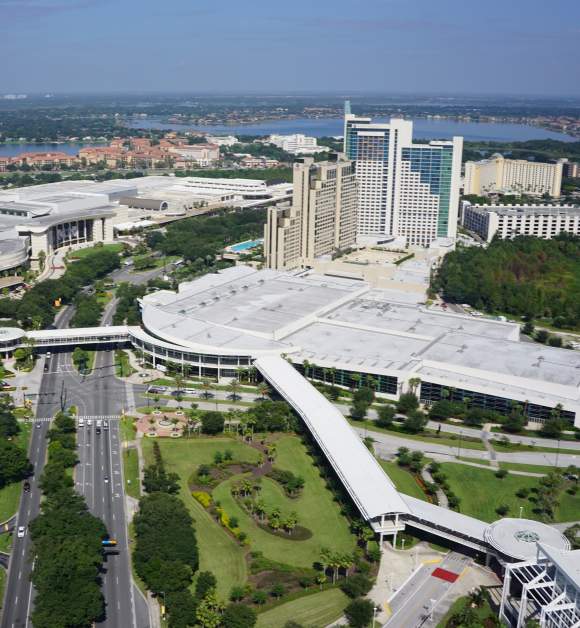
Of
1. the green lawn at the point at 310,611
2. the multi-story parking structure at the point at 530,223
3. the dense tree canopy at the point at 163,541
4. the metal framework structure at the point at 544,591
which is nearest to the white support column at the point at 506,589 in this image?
the metal framework structure at the point at 544,591

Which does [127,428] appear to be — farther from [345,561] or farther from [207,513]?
[345,561]

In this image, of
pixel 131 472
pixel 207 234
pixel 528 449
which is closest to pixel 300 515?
pixel 131 472

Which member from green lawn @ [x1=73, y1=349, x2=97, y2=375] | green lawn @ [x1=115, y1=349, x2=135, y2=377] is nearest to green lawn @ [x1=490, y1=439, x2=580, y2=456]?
green lawn @ [x1=115, y1=349, x2=135, y2=377]

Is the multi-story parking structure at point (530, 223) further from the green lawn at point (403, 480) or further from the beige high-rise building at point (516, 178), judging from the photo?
the green lawn at point (403, 480)

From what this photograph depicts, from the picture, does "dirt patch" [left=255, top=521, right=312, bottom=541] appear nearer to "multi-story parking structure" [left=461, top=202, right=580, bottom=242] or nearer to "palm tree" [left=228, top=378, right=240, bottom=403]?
"palm tree" [left=228, top=378, right=240, bottom=403]

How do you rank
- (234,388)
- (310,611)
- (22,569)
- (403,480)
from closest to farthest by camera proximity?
(310,611)
(22,569)
(403,480)
(234,388)

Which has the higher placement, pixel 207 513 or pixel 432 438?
pixel 207 513
